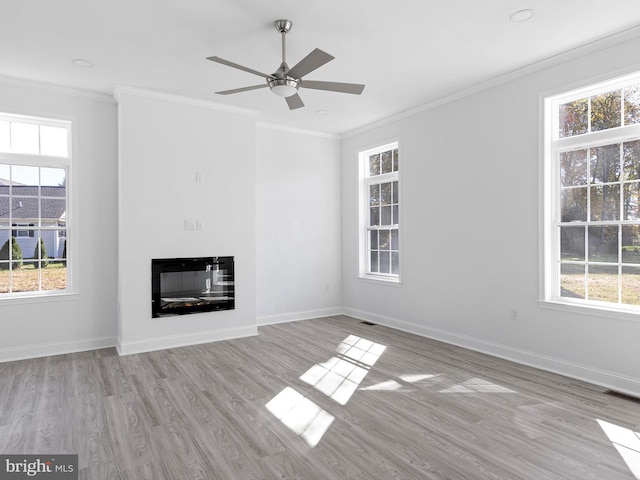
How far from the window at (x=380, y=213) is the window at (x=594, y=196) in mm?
2150

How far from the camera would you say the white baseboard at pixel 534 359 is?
131 inches

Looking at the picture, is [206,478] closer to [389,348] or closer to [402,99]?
[389,348]

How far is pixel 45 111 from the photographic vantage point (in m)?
4.47

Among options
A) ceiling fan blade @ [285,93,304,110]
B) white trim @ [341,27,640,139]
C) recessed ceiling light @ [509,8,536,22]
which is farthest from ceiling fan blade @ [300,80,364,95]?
white trim @ [341,27,640,139]

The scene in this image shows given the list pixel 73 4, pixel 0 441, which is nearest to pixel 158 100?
pixel 73 4

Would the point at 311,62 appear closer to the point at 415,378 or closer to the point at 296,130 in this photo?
the point at 415,378

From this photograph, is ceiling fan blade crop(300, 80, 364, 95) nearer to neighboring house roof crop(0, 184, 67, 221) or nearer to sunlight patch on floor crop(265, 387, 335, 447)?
sunlight patch on floor crop(265, 387, 335, 447)

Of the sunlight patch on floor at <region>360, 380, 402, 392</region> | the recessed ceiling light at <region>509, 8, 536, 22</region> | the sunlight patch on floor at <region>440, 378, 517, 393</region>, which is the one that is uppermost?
the recessed ceiling light at <region>509, 8, 536, 22</region>

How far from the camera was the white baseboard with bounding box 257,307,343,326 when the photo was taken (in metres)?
5.94

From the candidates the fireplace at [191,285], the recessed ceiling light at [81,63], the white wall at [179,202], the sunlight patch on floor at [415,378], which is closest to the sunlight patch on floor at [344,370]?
the sunlight patch on floor at [415,378]

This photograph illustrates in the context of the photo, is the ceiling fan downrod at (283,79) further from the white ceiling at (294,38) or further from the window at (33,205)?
the window at (33,205)

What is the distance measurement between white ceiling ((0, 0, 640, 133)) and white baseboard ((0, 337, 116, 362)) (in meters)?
2.90

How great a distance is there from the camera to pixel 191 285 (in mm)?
4895

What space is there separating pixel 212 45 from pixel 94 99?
209cm
